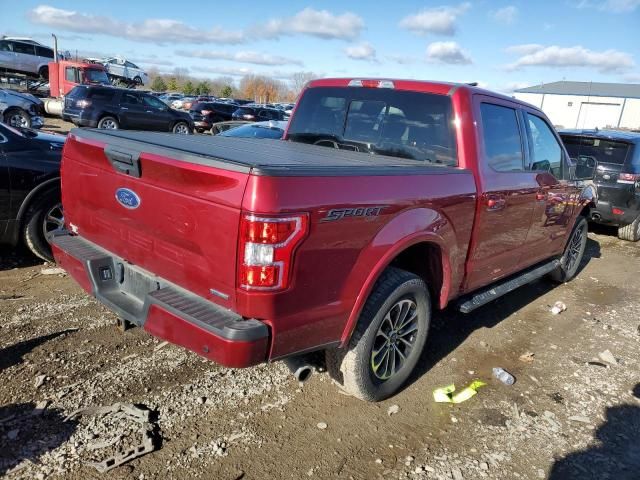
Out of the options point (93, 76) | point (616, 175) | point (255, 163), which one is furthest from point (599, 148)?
point (93, 76)

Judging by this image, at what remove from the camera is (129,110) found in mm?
17516

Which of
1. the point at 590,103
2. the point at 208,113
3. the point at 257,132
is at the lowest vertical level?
the point at 208,113

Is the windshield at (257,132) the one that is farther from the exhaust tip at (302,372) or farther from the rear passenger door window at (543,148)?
the exhaust tip at (302,372)

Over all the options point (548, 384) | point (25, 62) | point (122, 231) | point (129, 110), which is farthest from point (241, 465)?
point (25, 62)

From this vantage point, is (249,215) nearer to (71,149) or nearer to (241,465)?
(241,465)

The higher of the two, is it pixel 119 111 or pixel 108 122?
pixel 119 111

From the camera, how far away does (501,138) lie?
390 centimetres

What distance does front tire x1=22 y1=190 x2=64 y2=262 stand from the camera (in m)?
4.69

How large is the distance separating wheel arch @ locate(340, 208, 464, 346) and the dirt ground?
69cm

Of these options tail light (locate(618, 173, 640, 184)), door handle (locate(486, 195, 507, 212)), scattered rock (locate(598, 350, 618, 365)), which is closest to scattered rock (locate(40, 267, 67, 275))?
door handle (locate(486, 195, 507, 212))

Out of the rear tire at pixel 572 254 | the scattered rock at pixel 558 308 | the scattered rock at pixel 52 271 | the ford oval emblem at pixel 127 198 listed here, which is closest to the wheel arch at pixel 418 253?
the ford oval emblem at pixel 127 198

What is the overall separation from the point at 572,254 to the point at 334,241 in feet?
15.9

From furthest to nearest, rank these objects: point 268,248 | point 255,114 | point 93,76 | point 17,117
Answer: point 93,76, point 255,114, point 17,117, point 268,248

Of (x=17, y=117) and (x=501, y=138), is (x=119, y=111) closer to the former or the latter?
(x=17, y=117)
